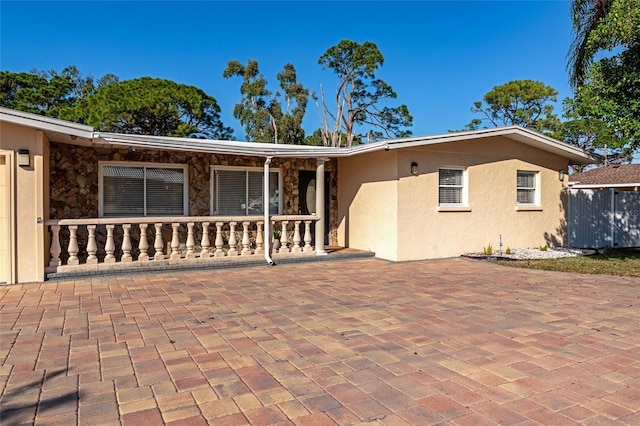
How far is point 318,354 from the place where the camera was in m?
4.01

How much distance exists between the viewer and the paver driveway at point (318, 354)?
2.93 metres

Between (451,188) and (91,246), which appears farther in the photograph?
(451,188)

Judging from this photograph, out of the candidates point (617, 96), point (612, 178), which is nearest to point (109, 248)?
point (617, 96)

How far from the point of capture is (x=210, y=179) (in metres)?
10.6

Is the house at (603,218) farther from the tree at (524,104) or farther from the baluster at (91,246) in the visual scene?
the tree at (524,104)

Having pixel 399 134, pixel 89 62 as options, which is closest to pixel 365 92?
pixel 399 134

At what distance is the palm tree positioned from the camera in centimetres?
1123

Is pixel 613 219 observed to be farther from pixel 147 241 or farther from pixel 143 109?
pixel 143 109

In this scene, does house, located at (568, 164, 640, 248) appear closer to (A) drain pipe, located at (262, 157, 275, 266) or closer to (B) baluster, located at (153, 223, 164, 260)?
(A) drain pipe, located at (262, 157, 275, 266)

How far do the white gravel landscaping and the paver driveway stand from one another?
3555 mm

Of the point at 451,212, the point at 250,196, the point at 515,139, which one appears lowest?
the point at 451,212

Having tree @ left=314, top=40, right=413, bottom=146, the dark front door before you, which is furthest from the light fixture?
tree @ left=314, top=40, right=413, bottom=146

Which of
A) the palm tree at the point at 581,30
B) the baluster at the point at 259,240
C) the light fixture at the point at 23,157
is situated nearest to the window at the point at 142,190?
the baluster at the point at 259,240

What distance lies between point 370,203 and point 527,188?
16.0ft
